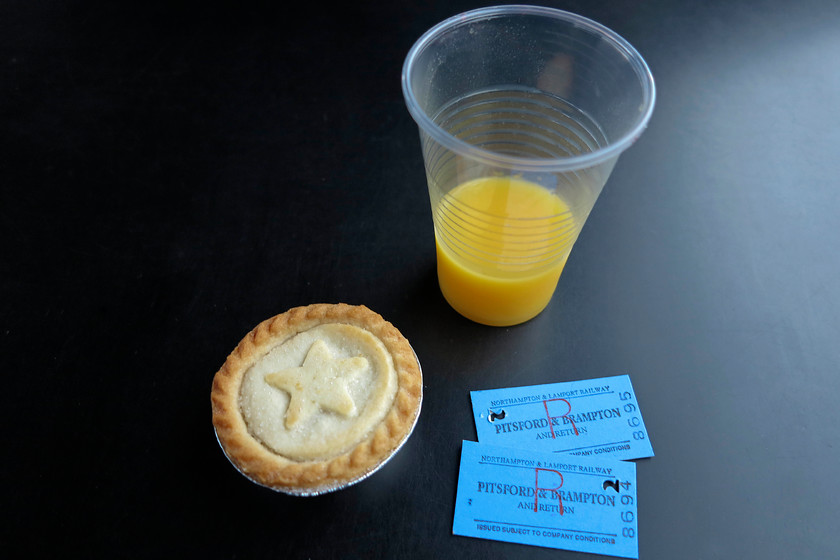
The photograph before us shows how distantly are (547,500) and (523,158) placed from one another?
53 centimetres

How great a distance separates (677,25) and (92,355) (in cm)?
168

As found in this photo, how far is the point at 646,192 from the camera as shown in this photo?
4.38 ft

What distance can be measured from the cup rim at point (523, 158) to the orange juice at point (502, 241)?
135mm

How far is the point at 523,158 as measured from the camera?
878 mm

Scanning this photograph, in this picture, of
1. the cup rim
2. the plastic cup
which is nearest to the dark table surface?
the plastic cup

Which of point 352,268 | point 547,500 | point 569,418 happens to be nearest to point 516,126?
point 352,268

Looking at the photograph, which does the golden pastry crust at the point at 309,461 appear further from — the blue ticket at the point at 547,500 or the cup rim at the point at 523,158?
the cup rim at the point at 523,158

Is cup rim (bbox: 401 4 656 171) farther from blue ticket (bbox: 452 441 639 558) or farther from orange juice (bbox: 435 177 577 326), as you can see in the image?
blue ticket (bbox: 452 441 639 558)

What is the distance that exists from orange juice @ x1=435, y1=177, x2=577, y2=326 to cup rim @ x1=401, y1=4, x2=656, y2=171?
14 centimetres

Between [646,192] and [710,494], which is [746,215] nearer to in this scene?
[646,192]

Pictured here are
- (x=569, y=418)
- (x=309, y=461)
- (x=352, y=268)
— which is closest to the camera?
(x=309, y=461)

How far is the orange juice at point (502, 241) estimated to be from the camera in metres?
0.96

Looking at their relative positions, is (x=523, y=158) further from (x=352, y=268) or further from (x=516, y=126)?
(x=352, y=268)

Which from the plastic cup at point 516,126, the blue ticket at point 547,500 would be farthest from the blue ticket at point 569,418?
the plastic cup at point 516,126
